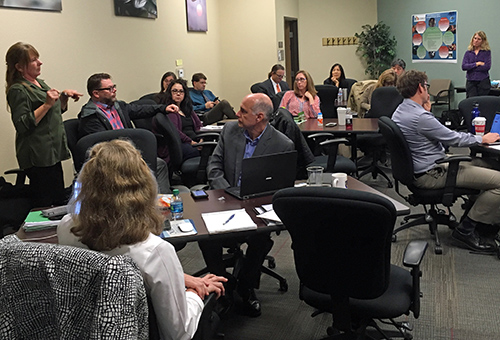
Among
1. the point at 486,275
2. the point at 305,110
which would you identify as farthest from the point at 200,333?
the point at 305,110

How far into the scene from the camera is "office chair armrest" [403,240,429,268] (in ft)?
7.08

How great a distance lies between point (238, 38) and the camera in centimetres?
920

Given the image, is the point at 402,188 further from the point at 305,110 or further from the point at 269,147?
the point at 269,147

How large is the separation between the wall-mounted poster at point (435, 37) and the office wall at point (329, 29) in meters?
1.07

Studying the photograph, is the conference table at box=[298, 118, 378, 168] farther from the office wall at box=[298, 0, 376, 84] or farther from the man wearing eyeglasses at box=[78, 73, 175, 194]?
the office wall at box=[298, 0, 376, 84]

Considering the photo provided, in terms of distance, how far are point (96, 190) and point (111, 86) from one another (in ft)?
9.93

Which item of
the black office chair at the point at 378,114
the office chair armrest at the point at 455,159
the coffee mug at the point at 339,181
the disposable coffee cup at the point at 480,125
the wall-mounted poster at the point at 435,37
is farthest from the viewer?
the wall-mounted poster at the point at 435,37

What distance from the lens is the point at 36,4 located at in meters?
4.80

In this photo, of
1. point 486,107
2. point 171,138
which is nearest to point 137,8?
point 171,138

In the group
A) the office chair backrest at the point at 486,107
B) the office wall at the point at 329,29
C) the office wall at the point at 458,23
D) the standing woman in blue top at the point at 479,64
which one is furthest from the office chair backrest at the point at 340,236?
the office wall at the point at 329,29

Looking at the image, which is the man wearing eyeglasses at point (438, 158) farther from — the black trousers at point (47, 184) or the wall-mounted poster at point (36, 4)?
the wall-mounted poster at point (36, 4)

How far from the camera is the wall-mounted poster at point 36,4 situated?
450 cm

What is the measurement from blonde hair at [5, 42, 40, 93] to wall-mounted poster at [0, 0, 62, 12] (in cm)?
98

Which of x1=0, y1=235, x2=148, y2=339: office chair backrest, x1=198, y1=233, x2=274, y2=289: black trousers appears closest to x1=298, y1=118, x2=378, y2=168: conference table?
x1=198, y1=233, x2=274, y2=289: black trousers
